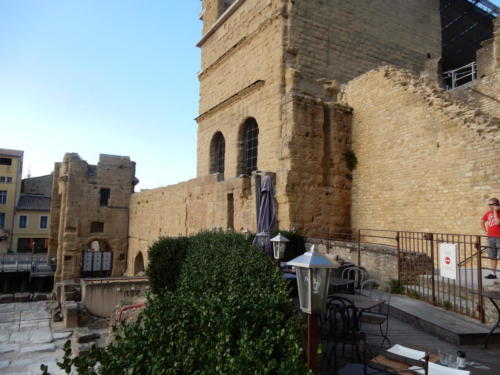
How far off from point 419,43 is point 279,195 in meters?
10.9

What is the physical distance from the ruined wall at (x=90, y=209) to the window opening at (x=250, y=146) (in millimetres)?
11925

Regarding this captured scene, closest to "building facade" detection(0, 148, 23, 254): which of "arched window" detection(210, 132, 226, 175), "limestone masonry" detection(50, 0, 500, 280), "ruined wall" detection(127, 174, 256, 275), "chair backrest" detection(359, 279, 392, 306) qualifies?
"ruined wall" detection(127, 174, 256, 275)

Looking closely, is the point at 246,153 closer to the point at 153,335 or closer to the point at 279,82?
the point at 279,82

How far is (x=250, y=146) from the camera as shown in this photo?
15375mm

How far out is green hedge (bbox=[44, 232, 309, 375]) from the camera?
211 centimetres

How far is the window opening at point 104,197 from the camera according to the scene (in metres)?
23.5

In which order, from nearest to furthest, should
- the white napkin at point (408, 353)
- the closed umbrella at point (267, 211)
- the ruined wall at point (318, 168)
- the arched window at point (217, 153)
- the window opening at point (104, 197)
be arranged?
the white napkin at point (408, 353) < the closed umbrella at point (267, 211) < the ruined wall at point (318, 168) < the arched window at point (217, 153) < the window opening at point (104, 197)

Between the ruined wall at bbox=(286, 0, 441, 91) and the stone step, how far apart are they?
9.38 meters

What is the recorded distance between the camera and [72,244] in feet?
72.5

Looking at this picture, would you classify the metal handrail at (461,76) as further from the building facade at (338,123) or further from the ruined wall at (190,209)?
the ruined wall at (190,209)

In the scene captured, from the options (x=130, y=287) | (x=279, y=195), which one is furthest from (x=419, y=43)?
(x=130, y=287)

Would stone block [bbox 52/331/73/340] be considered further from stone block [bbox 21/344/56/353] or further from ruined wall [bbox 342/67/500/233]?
ruined wall [bbox 342/67/500/233]

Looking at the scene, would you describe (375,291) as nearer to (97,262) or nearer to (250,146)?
(250,146)

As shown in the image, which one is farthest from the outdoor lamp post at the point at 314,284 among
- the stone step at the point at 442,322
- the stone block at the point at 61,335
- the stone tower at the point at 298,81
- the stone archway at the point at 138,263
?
the stone archway at the point at 138,263
